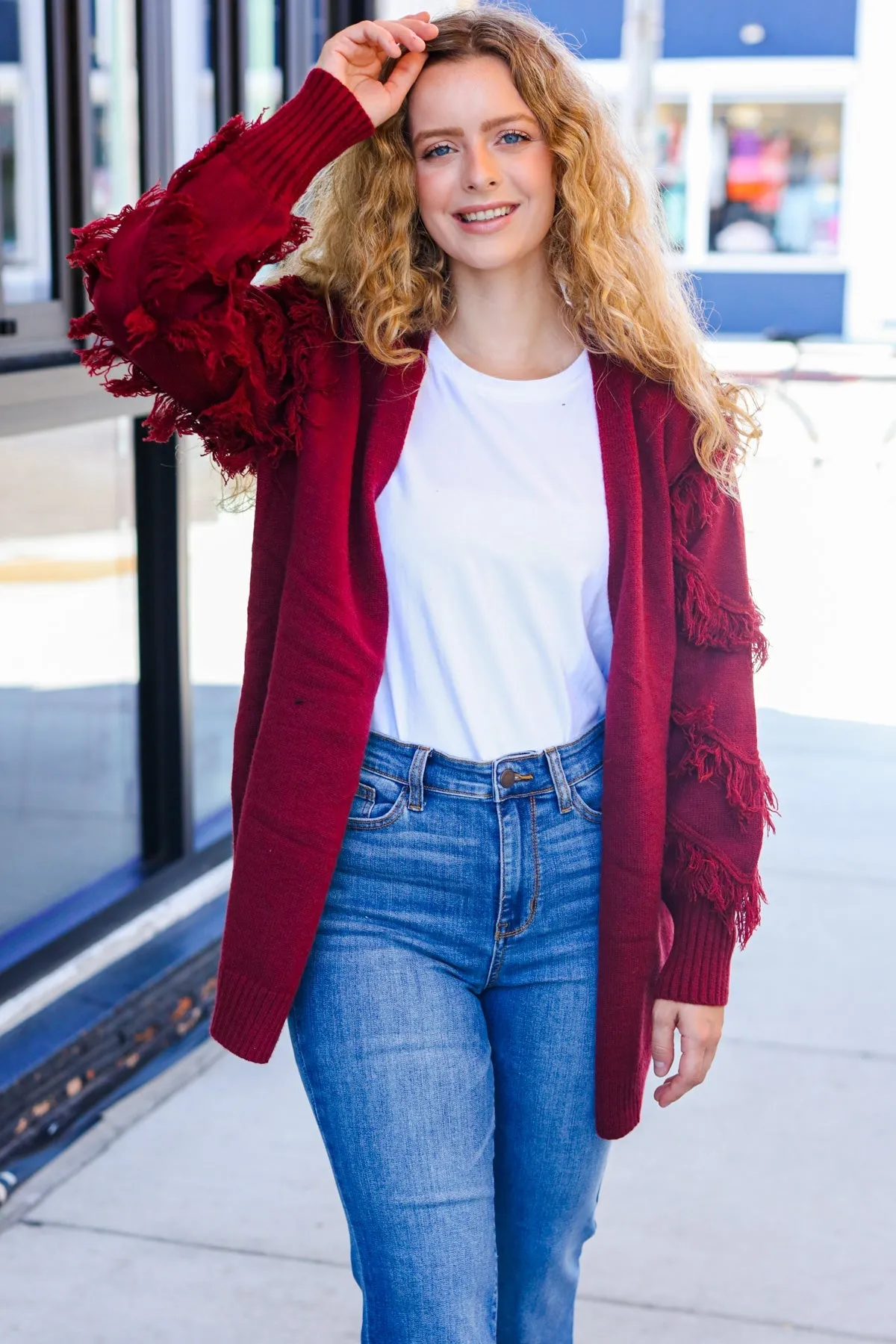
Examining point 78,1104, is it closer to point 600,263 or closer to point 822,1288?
point 822,1288

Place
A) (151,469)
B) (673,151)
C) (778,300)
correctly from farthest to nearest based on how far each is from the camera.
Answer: (673,151)
(778,300)
(151,469)

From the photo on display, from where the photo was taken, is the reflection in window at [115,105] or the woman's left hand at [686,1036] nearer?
the woman's left hand at [686,1036]

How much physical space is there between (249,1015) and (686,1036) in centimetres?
55

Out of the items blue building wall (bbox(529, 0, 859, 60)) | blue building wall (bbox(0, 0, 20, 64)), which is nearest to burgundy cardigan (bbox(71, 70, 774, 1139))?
blue building wall (bbox(0, 0, 20, 64))

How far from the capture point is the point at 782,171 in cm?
2172

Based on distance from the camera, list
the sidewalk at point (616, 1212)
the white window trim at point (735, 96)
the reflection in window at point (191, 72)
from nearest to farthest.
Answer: the sidewalk at point (616, 1212), the reflection in window at point (191, 72), the white window trim at point (735, 96)

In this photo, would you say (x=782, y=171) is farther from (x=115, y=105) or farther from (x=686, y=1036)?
(x=686, y=1036)

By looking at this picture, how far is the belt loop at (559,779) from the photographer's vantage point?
1965mm

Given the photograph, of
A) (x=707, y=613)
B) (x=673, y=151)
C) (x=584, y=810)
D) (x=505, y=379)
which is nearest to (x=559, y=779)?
(x=584, y=810)

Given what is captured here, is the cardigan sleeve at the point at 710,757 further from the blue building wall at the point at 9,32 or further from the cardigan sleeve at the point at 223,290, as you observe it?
the blue building wall at the point at 9,32

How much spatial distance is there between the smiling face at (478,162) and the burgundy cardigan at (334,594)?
3.9 inches

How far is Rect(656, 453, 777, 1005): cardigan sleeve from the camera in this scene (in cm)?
205

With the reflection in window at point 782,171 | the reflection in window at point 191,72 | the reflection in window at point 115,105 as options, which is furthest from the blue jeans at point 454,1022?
the reflection in window at point 782,171

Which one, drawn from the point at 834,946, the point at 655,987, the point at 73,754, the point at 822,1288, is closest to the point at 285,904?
the point at 655,987
